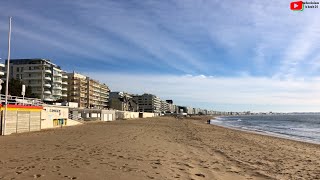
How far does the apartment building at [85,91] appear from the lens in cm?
14555

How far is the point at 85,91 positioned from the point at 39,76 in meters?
42.1

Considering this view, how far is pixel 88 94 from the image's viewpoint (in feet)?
514

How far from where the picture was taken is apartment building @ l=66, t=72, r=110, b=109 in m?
146

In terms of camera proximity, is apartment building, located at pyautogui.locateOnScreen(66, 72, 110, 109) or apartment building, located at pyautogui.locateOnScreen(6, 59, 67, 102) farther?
apartment building, located at pyautogui.locateOnScreen(66, 72, 110, 109)

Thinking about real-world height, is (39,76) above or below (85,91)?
above

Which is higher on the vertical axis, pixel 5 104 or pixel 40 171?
pixel 5 104

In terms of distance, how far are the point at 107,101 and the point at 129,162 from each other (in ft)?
601

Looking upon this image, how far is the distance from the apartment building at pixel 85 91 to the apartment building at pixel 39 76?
2360 centimetres

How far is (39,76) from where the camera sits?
375ft

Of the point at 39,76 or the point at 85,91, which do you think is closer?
the point at 39,76

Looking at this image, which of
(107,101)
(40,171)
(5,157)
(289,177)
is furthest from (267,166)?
(107,101)

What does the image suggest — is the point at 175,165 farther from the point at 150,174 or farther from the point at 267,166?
the point at 267,166

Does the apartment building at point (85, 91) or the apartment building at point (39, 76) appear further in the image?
the apartment building at point (85, 91)

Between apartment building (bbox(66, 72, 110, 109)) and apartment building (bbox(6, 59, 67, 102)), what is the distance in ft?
77.4
